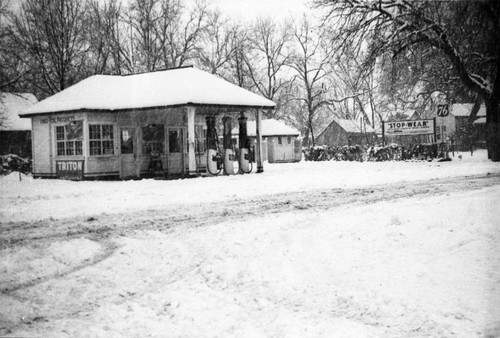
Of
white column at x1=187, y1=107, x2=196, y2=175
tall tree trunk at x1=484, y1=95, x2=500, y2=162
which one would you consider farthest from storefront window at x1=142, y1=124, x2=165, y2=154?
tall tree trunk at x1=484, y1=95, x2=500, y2=162

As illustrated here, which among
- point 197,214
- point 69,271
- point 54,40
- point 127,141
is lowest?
point 69,271

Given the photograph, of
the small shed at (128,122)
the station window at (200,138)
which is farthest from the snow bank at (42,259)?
the station window at (200,138)

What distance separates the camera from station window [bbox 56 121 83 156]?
2162cm

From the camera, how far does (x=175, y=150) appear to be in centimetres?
2439

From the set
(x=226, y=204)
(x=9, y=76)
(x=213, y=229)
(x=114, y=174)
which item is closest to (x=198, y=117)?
(x=114, y=174)

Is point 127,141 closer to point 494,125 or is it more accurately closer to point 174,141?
point 174,141

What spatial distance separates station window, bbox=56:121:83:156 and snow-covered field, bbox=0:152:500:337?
12665 mm

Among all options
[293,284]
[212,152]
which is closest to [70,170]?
[212,152]

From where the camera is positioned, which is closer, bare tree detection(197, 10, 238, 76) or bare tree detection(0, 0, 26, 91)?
bare tree detection(0, 0, 26, 91)

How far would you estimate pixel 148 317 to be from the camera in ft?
15.4

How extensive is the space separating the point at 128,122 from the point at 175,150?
2.88 meters

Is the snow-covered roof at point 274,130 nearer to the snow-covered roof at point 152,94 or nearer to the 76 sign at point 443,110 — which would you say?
the snow-covered roof at point 152,94

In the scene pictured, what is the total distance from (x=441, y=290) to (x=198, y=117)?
69.4ft

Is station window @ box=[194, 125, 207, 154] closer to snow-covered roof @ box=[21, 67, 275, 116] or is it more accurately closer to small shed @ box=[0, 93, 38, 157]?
snow-covered roof @ box=[21, 67, 275, 116]
